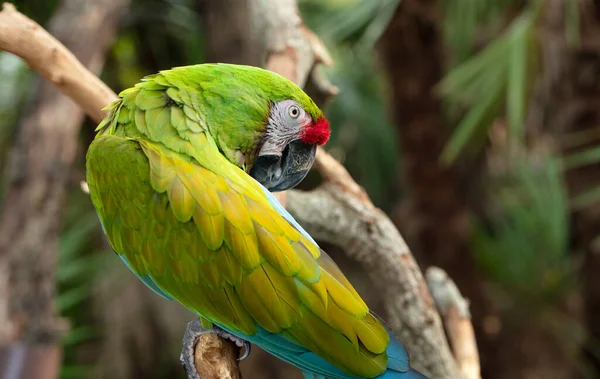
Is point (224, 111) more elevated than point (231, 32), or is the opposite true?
point (231, 32)

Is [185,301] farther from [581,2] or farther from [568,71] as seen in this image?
[568,71]

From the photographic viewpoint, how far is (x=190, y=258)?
0.78m

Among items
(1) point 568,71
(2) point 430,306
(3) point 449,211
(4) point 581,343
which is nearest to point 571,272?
(4) point 581,343

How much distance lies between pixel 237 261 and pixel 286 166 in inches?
7.5

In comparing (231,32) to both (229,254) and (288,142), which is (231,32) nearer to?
(288,142)

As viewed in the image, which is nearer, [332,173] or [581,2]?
[332,173]

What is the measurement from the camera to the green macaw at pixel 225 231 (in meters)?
0.76

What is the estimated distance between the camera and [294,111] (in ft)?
2.79

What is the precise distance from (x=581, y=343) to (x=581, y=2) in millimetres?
1097

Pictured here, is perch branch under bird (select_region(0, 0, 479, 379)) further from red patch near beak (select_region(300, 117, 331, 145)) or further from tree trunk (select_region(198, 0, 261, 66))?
tree trunk (select_region(198, 0, 261, 66))

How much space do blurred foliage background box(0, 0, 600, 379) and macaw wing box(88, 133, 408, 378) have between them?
3.74 ft

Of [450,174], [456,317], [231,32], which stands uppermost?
[231,32]

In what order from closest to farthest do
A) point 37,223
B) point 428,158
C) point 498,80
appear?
point 37,223 < point 498,80 < point 428,158

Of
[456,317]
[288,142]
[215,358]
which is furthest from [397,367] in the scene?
[456,317]
